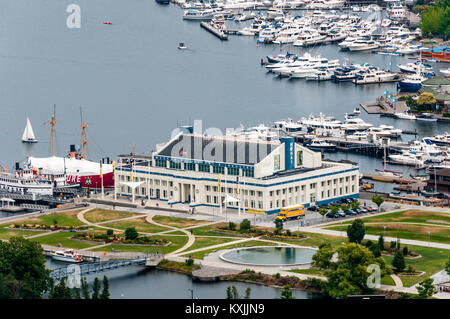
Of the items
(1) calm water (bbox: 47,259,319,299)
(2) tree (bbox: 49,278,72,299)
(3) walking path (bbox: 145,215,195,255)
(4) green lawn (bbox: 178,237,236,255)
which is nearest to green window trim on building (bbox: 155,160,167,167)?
(3) walking path (bbox: 145,215,195,255)

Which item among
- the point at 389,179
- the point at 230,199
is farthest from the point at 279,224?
the point at 389,179

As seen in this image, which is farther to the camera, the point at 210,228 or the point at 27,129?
the point at 27,129

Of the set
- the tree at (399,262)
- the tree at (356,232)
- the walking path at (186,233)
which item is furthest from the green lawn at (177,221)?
the tree at (399,262)

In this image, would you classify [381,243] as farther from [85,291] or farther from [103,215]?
[103,215]

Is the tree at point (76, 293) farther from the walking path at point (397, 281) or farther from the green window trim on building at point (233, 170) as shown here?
the green window trim on building at point (233, 170)
